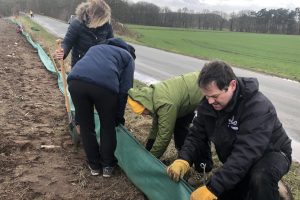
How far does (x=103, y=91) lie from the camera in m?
4.29

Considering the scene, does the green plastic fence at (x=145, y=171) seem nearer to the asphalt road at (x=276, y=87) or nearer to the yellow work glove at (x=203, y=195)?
the yellow work glove at (x=203, y=195)

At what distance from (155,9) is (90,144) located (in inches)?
3506

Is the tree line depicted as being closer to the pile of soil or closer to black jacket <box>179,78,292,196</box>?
the pile of soil

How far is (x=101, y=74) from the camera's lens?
14.0 ft

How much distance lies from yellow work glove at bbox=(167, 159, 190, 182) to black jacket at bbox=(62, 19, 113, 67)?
2471 millimetres

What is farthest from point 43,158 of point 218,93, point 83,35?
point 218,93

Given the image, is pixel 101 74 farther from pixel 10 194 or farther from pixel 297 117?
pixel 297 117

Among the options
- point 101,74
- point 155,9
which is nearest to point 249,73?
point 101,74

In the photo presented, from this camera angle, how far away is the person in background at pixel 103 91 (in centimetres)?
429

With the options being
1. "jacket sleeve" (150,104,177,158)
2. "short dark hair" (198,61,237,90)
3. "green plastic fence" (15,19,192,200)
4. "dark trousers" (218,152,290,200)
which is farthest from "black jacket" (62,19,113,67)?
"dark trousers" (218,152,290,200)

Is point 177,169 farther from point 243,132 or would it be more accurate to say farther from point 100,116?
point 100,116

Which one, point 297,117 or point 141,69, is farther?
point 141,69

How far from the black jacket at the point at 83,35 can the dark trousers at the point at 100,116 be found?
1.30m

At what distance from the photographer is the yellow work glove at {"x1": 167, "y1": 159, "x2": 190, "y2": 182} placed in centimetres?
352
